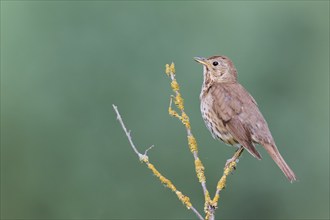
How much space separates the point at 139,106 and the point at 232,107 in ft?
14.6

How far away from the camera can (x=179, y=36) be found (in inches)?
532

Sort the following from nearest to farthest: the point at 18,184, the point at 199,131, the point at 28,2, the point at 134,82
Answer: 1. the point at 199,131
2. the point at 134,82
3. the point at 18,184
4. the point at 28,2

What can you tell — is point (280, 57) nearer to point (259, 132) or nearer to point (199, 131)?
point (199, 131)

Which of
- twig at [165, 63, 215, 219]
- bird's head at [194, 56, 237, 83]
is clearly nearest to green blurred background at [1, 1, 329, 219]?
bird's head at [194, 56, 237, 83]

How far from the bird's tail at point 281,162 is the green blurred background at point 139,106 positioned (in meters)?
3.66

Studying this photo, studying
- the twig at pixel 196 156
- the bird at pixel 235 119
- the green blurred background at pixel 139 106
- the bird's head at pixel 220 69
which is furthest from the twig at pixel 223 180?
the green blurred background at pixel 139 106

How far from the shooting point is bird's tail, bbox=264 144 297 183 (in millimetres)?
7738

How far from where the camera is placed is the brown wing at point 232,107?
8.34m

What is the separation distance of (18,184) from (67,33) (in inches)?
89.9

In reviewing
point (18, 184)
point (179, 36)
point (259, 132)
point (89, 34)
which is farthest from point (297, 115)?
point (259, 132)

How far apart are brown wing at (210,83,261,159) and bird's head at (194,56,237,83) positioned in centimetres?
35

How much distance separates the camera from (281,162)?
8.07 m

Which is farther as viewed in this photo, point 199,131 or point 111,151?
point 111,151

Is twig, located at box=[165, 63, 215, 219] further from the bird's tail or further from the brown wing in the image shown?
the bird's tail
